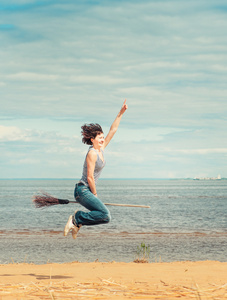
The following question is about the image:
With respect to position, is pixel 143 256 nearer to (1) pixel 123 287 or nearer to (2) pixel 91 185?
(1) pixel 123 287

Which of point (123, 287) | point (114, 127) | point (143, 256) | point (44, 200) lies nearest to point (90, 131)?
point (114, 127)

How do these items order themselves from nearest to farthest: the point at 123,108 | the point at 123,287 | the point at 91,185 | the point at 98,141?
the point at 123,287 → the point at 91,185 → the point at 98,141 → the point at 123,108

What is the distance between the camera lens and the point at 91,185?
8016 mm

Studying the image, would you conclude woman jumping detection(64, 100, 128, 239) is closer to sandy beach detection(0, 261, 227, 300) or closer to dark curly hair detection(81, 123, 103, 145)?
dark curly hair detection(81, 123, 103, 145)

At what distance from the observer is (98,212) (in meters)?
8.03

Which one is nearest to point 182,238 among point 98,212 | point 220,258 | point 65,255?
point 220,258

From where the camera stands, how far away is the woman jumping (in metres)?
8.01

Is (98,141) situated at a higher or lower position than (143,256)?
higher

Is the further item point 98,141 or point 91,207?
point 98,141

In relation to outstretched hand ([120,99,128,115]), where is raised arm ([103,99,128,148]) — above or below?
below

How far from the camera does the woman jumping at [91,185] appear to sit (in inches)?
315

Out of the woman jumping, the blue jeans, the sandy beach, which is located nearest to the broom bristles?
the woman jumping

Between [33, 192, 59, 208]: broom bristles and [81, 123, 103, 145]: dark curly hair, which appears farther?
[33, 192, 59, 208]: broom bristles

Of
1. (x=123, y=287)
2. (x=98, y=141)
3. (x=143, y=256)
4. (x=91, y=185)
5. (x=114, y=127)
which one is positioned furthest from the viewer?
(x=143, y=256)
